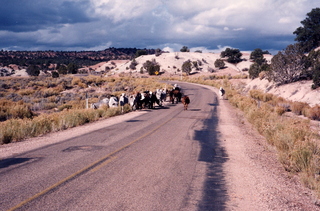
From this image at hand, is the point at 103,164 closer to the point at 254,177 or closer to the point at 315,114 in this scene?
the point at 254,177

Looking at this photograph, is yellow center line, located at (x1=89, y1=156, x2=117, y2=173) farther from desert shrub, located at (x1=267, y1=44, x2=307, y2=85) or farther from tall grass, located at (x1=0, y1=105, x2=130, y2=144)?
desert shrub, located at (x1=267, y1=44, x2=307, y2=85)

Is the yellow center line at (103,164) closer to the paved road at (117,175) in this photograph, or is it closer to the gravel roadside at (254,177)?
the paved road at (117,175)

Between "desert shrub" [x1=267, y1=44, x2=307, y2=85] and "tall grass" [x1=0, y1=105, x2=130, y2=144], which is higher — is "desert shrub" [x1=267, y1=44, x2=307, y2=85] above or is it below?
above

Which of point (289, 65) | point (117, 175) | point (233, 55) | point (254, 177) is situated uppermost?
point (233, 55)

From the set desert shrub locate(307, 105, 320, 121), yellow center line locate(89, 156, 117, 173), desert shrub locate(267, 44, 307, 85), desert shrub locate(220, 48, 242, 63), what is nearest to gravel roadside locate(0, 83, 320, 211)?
yellow center line locate(89, 156, 117, 173)

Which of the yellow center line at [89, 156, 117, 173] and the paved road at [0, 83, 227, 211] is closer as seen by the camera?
the paved road at [0, 83, 227, 211]

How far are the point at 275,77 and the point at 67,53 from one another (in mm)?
160482

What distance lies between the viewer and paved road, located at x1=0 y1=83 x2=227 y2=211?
5.19 m

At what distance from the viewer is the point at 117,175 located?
263 inches

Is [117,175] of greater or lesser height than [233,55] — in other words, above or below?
below

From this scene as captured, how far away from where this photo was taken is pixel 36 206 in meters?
4.94

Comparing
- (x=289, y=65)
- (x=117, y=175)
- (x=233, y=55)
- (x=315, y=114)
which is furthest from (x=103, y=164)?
(x=233, y=55)

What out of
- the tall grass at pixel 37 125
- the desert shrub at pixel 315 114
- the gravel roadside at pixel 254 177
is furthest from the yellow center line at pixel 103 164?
the desert shrub at pixel 315 114

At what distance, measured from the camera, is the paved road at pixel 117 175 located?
5188mm
